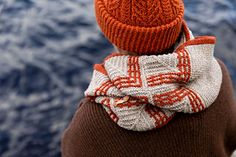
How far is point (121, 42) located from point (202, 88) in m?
0.25

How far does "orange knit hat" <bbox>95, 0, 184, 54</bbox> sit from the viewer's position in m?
1.02

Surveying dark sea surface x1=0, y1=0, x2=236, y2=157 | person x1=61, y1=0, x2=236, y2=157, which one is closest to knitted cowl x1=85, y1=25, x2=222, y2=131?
person x1=61, y1=0, x2=236, y2=157

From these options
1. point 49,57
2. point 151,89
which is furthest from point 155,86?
point 49,57

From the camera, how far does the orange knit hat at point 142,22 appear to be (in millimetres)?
1022

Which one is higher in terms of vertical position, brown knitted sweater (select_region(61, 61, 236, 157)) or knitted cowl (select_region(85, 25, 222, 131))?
knitted cowl (select_region(85, 25, 222, 131))

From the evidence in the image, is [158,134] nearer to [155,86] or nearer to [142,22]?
[155,86]

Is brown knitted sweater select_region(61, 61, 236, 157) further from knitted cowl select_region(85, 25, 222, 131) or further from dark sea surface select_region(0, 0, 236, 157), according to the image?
dark sea surface select_region(0, 0, 236, 157)

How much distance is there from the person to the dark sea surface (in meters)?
0.71

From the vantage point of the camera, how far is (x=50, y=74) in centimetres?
201

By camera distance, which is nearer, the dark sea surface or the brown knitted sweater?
the brown knitted sweater

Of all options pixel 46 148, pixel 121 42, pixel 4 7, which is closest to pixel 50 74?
pixel 46 148

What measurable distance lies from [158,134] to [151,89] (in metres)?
0.16

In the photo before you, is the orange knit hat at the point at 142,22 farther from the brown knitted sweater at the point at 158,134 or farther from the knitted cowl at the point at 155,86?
the brown knitted sweater at the point at 158,134

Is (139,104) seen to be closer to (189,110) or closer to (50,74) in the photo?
(189,110)
